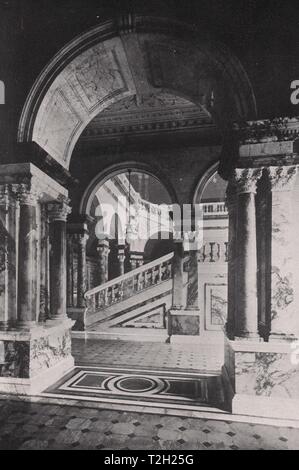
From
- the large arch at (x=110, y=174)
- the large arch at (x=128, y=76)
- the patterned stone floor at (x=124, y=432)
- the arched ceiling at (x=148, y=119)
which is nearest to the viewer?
the patterned stone floor at (x=124, y=432)

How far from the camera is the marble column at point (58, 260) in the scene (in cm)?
675

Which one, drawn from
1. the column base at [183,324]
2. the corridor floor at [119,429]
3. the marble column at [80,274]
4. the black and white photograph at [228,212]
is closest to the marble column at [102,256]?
the marble column at [80,274]

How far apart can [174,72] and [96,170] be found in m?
5.19

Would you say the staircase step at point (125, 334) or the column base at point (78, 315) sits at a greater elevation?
the column base at point (78, 315)

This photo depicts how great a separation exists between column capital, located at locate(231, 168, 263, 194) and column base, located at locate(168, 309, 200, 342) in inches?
209

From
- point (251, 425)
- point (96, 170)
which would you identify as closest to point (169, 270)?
point (96, 170)

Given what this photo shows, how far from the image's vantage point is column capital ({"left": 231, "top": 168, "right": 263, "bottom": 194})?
16.8 ft

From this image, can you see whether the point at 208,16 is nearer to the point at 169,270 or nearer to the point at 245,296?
the point at 245,296

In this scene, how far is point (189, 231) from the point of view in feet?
32.1

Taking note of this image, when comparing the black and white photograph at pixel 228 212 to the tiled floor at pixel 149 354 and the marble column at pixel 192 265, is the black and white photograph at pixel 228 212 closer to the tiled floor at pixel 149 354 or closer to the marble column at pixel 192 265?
the tiled floor at pixel 149 354

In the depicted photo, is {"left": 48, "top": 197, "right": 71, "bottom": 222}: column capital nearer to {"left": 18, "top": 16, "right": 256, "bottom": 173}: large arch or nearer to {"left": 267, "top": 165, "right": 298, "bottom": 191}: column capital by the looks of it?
{"left": 18, "top": 16, "right": 256, "bottom": 173}: large arch

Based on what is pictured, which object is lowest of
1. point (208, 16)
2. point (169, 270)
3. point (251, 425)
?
point (251, 425)

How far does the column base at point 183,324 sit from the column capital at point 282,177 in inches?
217
